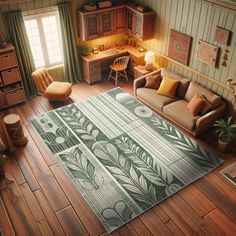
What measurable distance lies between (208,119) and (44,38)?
474 centimetres

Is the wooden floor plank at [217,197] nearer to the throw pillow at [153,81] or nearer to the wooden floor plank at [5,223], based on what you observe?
the throw pillow at [153,81]

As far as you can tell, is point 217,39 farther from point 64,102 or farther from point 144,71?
point 64,102

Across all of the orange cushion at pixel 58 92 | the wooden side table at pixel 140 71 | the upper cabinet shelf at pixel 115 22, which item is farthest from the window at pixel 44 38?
the wooden side table at pixel 140 71

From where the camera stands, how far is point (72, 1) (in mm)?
7656

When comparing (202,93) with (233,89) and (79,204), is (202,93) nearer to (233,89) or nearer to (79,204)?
(233,89)

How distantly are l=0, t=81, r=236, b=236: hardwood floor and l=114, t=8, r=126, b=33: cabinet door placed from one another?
4319mm

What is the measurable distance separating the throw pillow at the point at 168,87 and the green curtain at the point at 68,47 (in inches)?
105

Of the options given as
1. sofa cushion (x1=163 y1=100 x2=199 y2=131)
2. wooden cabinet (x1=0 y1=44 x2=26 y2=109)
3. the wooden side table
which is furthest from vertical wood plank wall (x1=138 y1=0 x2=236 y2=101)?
wooden cabinet (x1=0 y1=44 x2=26 y2=109)

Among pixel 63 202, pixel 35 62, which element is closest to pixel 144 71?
pixel 35 62

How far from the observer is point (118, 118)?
7238mm

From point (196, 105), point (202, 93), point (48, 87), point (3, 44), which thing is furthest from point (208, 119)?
point (3, 44)

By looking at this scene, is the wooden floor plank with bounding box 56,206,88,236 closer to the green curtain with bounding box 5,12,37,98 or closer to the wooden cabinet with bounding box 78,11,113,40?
the green curtain with bounding box 5,12,37,98

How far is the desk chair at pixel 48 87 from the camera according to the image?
753 centimetres

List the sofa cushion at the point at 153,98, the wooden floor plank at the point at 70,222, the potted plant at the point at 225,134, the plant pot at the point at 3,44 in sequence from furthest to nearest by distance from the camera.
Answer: the sofa cushion at the point at 153,98, the plant pot at the point at 3,44, the potted plant at the point at 225,134, the wooden floor plank at the point at 70,222
